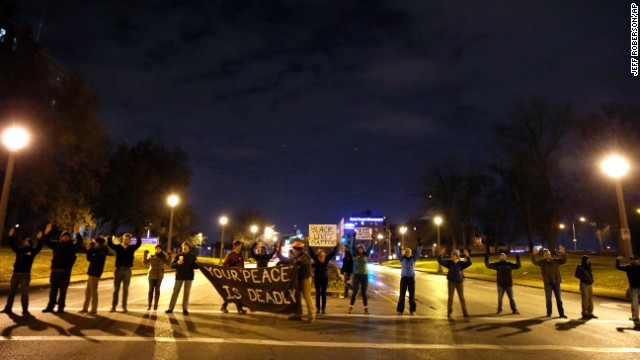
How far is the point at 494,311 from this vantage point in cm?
1331

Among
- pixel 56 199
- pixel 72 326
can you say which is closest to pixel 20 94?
pixel 56 199

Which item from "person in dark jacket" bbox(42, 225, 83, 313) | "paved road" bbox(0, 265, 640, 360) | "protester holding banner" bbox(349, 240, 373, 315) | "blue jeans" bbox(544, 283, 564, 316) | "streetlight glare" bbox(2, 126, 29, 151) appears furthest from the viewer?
"streetlight glare" bbox(2, 126, 29, 151)

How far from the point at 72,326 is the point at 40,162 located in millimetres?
28319

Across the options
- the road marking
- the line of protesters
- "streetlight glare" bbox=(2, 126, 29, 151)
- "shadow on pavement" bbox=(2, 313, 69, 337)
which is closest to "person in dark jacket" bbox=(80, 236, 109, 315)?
the line of protesters

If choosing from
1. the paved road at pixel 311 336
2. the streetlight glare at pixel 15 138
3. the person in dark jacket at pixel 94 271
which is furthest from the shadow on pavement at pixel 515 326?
the streetlight glare at pixel 15 138

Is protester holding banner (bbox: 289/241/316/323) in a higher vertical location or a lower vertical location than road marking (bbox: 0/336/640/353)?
higher

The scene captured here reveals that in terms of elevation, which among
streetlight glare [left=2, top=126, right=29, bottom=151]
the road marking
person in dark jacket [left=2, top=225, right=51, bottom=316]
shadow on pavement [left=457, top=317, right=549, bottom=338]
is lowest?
shadow on pavement [left=457, top=317, right=549, bottom=338]

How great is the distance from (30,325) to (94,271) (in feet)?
7.02

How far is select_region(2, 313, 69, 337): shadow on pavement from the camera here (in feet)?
28.2

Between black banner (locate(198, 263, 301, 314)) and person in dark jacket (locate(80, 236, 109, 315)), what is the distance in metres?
2.63

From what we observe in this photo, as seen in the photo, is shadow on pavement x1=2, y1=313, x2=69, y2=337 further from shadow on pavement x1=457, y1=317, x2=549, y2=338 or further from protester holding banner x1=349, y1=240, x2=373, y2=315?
shadow on pavement x1=457, y1=317, x2=549, y2=338

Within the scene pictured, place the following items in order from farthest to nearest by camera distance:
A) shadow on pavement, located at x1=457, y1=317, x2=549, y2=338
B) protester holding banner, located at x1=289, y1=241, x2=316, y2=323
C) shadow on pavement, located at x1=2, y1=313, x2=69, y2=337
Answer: protester holding banner, located at x1=289, y1=241, x2=316, y2=323 < shadow on pavement, located at x1=457, y1=317, x2=549, y2=338 < shadow on pavement, located at x1=2, y1=313, x2=69, y2=337

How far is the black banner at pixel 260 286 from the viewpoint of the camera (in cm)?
1120

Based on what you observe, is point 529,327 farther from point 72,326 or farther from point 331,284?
point 72,326
